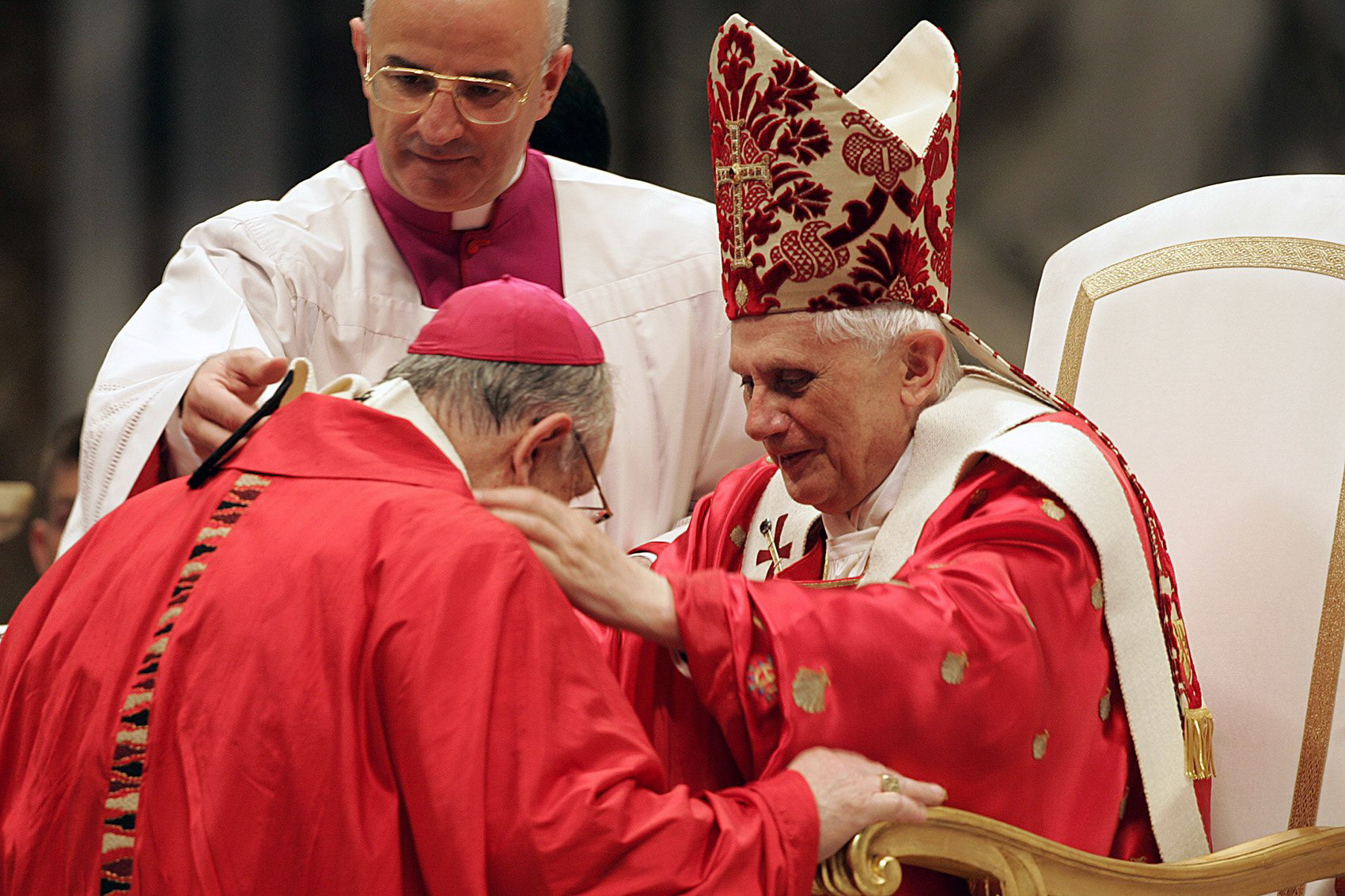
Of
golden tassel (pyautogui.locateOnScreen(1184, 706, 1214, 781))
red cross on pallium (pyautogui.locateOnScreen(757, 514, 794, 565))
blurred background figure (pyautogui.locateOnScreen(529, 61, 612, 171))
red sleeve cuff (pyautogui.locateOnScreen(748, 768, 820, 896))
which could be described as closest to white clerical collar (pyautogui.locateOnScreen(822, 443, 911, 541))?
red cross on pallium (pyautogui.locateOnScreen(757, 514, 794, 565))

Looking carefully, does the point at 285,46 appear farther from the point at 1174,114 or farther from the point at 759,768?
the point at 759,768

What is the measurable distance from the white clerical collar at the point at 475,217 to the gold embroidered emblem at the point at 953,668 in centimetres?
157

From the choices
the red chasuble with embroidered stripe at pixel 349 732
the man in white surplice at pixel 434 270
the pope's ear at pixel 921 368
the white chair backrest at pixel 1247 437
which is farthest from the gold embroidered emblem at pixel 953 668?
the man in white surplice at pixel 434 270

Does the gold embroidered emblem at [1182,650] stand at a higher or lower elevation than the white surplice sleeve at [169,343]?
lower

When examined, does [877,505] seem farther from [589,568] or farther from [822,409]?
[589,568]

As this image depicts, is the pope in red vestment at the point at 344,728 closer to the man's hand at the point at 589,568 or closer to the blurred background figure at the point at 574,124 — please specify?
the man's hand at the point at 589,568

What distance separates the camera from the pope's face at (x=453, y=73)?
9.93 ft

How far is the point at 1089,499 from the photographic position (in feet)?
7.96

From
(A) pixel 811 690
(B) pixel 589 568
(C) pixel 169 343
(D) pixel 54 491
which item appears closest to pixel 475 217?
(C) pixel 169 343

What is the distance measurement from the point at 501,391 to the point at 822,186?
0.75m

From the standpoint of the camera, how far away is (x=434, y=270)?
11.1 ft

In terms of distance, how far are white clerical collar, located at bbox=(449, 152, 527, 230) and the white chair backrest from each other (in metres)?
1.21

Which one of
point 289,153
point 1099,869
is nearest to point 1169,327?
point 1099,869

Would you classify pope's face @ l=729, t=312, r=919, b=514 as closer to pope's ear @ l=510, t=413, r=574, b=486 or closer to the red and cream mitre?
the red and cream mitre
